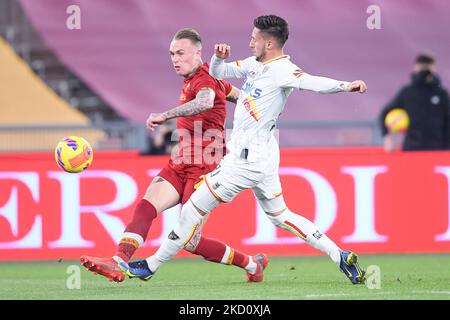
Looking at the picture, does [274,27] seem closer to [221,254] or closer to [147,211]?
[147,211]

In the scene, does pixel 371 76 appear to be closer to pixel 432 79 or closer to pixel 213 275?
pixel 432 79

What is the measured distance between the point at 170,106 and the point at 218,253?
22.5 ft

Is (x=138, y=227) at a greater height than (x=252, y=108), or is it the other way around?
(x=252, y=108)

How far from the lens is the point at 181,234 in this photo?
8906 mm

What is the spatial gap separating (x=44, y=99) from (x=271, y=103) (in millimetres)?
10532

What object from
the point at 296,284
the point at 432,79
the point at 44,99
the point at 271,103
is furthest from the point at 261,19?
the point at 44,99

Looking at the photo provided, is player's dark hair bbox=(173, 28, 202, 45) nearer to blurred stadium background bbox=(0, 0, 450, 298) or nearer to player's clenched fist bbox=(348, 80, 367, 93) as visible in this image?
player's clenched fist bbox=(348, 80, 367, 93)

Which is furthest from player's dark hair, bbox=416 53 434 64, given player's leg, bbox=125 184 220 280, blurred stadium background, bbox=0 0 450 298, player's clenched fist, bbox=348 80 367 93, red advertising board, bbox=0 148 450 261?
player's clenched fist, bbox=348 80 367 93

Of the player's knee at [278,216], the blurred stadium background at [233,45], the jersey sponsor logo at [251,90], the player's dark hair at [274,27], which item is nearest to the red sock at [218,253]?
the player's knee at [278,216]

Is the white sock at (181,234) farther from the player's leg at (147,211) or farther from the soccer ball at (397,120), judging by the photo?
the soccer ball at (397,120)

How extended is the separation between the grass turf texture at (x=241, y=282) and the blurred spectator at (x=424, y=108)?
7.07 feet

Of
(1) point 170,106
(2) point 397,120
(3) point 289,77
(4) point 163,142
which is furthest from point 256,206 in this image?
(1) point 170,106

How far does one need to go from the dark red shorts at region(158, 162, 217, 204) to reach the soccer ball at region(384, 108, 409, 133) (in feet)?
15.8

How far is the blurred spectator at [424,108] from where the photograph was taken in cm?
1354
